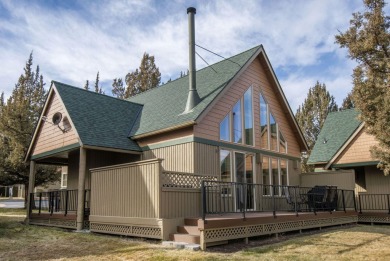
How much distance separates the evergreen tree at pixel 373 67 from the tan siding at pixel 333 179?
3.59m

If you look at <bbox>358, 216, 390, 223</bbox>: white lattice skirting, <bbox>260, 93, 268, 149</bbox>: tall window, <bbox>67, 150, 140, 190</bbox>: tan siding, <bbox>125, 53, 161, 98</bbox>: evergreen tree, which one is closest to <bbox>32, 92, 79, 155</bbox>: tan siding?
<bbox>67, 150, 140, 190</bbox>: tan siding

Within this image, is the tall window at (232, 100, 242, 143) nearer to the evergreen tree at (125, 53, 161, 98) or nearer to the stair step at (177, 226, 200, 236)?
the stair step at (177, 226, 200, 236)

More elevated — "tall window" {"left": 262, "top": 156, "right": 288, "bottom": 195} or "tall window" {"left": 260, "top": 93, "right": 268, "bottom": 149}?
"tall window" {"left": 260, "top": 93, "right": 268, "bottom": 149}

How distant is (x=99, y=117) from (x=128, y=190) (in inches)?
208

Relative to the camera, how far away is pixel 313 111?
123ft

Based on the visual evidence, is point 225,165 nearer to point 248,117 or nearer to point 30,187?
point 248,117

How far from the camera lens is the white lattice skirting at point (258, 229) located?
914 centimetres

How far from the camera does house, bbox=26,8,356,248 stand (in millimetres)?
10445

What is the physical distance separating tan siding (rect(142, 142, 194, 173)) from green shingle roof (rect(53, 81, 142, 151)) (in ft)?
5.19

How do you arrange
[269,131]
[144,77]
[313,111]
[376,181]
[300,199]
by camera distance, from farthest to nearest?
[144,77] → [313,111] → [376,181] → [269,131] → [300,199]

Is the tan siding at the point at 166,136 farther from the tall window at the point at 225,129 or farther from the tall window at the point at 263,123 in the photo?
the tall window at the point at 263,123

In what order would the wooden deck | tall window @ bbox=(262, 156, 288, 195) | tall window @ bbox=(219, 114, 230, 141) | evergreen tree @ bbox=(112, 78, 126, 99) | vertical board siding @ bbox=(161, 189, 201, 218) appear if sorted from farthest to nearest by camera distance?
evergreen tree @ bbox=(112, 78, 126, 99)
tall window @ bbox=(262, 156, 288, 195)
tall window @ bbox=(219, 114, 230, 141)
vertical board siding @ bbox=(161, 189, 201, 218)
the wooden deck

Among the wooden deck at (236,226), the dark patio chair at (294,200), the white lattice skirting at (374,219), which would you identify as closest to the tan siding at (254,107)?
the dark patio chair at (294,200)

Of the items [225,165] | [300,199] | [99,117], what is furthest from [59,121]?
[300,199]
